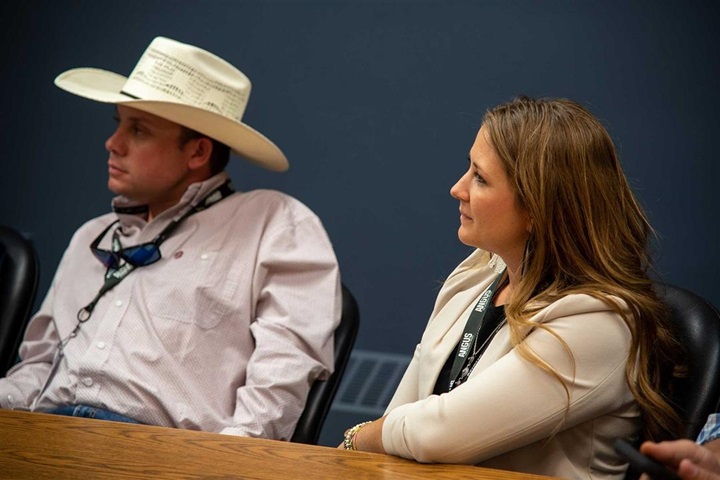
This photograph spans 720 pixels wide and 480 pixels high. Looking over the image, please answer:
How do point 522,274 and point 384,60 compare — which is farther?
point 384,60

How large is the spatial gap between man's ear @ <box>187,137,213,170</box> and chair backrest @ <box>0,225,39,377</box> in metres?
0.50

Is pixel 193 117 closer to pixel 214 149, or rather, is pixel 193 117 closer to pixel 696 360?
pixel 214 149

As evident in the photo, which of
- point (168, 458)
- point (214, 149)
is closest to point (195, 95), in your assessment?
point (214, 149)

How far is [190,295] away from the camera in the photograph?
250 centimetres

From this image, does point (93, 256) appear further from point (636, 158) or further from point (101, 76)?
point (636, 158)

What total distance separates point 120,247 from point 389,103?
Answer: 1145 millimetres

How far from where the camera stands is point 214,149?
2.82 meters

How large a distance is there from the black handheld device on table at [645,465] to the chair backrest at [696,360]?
0.43 metres

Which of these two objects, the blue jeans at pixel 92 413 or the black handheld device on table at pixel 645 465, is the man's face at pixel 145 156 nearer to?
the blue jeans at pixel 92 413

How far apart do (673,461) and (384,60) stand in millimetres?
2292

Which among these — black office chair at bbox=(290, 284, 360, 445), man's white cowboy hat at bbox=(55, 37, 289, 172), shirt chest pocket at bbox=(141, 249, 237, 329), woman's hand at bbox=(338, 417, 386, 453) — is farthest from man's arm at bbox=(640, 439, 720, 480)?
man's white cowboy hat at bbox=(55, 37, 289, 172)

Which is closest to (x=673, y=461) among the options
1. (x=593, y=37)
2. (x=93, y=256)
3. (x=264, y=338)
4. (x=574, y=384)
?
(x=574, y=384)

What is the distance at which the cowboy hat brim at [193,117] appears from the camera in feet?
8.70

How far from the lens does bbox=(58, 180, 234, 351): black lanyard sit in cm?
259
